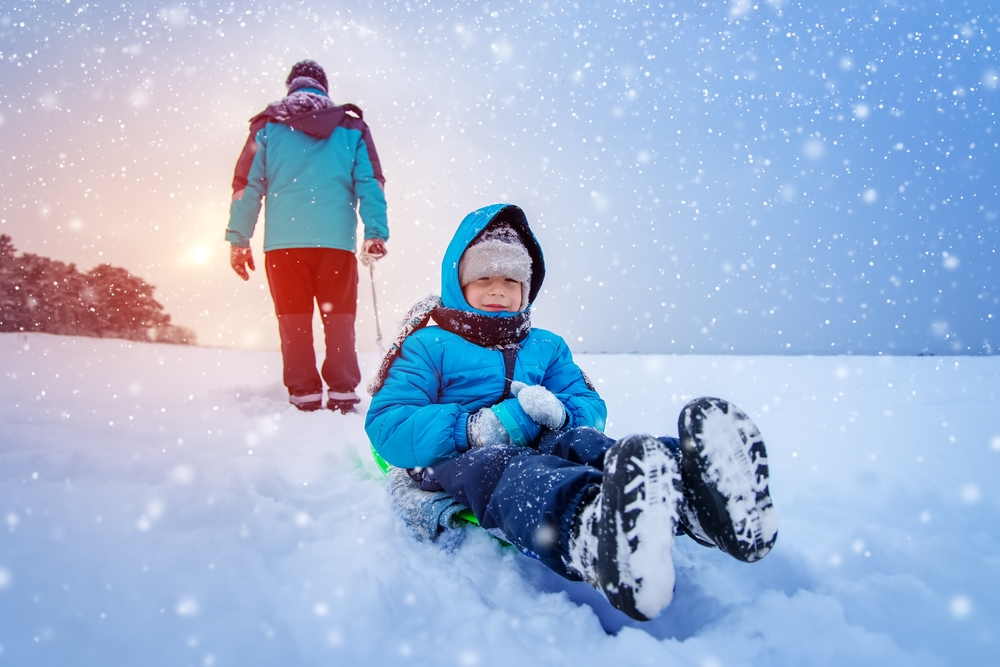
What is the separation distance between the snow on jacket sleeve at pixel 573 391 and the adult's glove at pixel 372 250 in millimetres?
2044

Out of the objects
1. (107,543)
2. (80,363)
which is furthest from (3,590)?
(80,363)

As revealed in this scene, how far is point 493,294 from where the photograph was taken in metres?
2.16

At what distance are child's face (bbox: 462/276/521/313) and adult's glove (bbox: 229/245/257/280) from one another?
2516 millimetres

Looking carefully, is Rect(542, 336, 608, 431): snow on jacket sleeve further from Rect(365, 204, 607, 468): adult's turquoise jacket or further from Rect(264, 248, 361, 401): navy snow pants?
Rect(264, 248, 361, 401): navy snow pants

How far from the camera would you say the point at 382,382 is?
1953 millimetres

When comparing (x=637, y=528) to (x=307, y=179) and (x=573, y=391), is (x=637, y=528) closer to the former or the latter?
(x=573, y=391)

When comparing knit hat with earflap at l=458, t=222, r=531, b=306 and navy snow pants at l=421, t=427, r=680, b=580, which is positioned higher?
knit hat with earflap at l=458, t=222, r=531, b=306

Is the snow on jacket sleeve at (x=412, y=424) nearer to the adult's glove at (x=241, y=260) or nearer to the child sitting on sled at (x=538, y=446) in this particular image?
the child sitting on sled at (x=538, y=446)

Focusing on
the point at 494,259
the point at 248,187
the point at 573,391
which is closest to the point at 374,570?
the point at 573,391

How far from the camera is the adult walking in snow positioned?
3.65m

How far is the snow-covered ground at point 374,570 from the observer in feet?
3.46

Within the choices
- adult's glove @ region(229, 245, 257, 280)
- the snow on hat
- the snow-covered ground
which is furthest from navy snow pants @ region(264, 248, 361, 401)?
the snow on hat

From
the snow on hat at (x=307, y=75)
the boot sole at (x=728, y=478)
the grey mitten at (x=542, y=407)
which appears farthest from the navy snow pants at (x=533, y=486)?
the snow on hat at (x=307, y=75)

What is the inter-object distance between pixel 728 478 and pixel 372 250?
10.8ft
